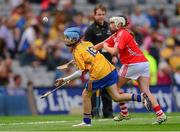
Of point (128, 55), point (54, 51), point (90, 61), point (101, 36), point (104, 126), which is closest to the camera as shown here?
point (104, 126)

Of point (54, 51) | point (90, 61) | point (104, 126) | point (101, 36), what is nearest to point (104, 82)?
point (90, 61)

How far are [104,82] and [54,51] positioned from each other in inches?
435

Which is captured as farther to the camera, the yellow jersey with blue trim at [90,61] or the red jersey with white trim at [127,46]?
the red jersey with white trim at [127,46]

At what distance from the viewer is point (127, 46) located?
19.0 meters

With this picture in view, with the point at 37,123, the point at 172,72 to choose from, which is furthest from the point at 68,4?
the point at 37,123

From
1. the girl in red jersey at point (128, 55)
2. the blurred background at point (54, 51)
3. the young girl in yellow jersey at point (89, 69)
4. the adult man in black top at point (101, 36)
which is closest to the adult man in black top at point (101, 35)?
the adult man in black top at point (101, 36)

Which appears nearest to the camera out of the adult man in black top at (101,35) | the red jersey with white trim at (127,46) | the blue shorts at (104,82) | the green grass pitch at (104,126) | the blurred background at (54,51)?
the green grass pitch at (104,126)

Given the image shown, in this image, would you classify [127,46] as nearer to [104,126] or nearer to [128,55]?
[128,55]

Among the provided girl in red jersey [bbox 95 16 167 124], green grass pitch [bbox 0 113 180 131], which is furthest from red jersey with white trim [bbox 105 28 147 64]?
green grass pitch [bbox 0 113 180 131]

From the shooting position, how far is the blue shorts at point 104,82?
18250 millimetres

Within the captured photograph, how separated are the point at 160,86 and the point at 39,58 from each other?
4.27 meters

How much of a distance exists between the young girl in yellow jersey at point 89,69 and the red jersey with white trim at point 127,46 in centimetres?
61

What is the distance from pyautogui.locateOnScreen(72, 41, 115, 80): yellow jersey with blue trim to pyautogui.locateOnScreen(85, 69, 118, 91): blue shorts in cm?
7

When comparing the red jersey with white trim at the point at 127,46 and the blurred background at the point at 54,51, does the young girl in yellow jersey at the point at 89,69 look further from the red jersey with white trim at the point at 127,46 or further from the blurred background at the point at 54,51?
the blurred background at the point at 54,51
